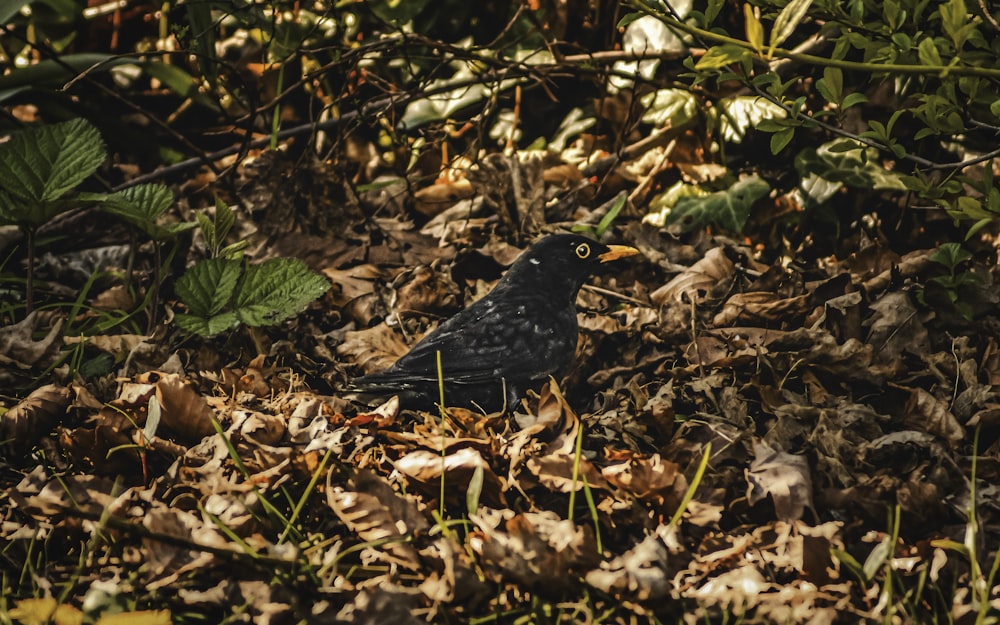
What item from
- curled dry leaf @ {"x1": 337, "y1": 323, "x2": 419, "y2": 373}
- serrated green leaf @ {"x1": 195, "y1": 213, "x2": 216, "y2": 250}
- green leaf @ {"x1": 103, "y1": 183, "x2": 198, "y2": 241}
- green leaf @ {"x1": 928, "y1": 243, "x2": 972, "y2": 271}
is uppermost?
green leaf @ {"x1": 103, "y1": 183, "x2": 198, "y2": 241}

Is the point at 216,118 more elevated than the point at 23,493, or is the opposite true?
the point at 216,118

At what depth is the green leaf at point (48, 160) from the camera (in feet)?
8.63

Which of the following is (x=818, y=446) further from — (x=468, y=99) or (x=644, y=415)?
(x=468, y=99)

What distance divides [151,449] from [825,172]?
2621 millimetres

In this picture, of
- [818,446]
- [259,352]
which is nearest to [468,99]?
[259,352]

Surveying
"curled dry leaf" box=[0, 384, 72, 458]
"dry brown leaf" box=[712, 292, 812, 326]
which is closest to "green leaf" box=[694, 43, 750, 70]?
"dry brown leaf" box=[712, 292, 812, 326]

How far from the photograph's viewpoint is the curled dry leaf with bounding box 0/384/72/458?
230cm

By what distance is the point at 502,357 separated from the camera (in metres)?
2.53

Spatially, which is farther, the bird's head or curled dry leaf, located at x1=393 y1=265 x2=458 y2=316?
curled dry leaf, located at x1=393 y1=265 x2=458 y2=316

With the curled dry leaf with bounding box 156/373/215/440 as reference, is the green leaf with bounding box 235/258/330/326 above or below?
above

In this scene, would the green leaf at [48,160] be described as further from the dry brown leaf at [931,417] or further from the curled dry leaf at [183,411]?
the dry brown leaf at [931,417]

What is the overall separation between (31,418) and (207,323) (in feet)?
1.89

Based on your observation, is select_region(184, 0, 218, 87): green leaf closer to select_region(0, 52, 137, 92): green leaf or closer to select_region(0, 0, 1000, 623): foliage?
select_region(0, 0, 1000, 623): foliage

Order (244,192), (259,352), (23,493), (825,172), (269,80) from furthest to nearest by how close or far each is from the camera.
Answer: (269,80)
(244,192)
(825,172)
(259,352)
(23,493)
